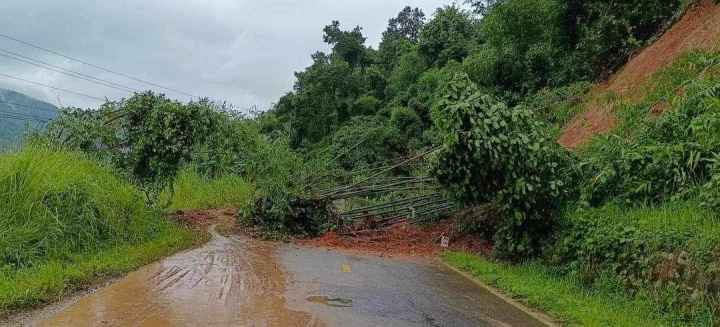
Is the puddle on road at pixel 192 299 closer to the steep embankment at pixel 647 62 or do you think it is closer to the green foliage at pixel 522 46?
the steep embankment at pixel 647 62

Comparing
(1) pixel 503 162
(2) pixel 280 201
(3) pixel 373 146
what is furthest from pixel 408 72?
(1) pixel 503 162

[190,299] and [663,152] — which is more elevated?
[663,152]

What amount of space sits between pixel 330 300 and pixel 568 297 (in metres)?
3.22

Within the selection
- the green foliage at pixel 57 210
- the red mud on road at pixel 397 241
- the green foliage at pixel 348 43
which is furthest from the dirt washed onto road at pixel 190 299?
the green foliage at pixel 348 43

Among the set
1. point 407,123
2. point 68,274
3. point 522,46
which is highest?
point 522,46

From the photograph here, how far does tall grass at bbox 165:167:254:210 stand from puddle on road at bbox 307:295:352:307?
35.8 feet

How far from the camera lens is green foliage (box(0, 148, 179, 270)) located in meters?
6.86

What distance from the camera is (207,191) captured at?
58.4 feet

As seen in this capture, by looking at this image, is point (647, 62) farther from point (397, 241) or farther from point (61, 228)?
point (61, 228)

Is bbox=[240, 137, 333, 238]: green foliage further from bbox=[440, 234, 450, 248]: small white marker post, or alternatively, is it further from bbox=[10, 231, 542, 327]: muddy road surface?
bbox=[10, 231, 542, 327]: muddy road surface

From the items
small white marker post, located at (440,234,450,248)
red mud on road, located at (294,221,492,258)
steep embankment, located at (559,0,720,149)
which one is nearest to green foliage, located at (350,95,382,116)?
steep embankment, located at (559,0,720,149)

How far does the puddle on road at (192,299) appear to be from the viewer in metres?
5.02

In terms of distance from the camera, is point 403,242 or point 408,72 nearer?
point 403,242

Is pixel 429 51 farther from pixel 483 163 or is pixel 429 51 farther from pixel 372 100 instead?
pixel 483 163
